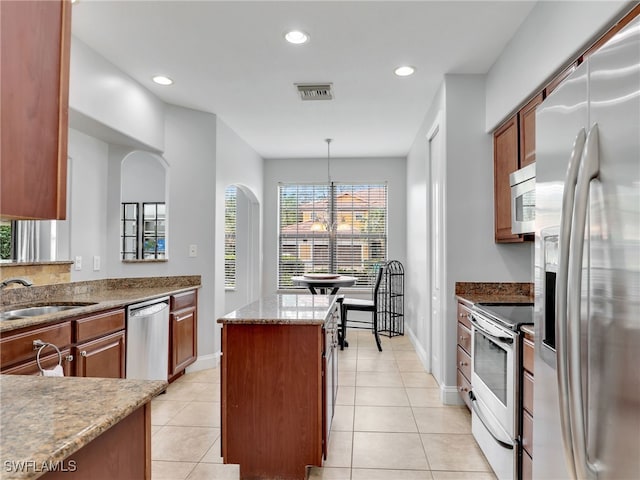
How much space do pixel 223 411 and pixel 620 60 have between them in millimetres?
2135

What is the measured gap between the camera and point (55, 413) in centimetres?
87

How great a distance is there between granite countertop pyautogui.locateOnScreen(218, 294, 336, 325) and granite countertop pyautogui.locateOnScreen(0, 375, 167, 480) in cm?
99

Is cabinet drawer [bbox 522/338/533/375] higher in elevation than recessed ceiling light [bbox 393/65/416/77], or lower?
lower

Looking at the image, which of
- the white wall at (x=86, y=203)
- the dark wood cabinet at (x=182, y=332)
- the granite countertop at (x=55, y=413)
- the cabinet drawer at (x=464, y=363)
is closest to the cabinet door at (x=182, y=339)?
the dark wood cabinet at (x=182, y=332)

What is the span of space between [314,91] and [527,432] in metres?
3.06

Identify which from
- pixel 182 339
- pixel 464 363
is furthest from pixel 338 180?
pixel 464 363

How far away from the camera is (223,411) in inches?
83.0

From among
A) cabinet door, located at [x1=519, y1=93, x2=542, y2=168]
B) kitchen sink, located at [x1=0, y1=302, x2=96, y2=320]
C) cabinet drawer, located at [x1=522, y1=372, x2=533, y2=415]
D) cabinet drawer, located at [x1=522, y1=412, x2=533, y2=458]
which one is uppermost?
cabinet door, located at [x1=519, y1=93, x2=542, y2=168]

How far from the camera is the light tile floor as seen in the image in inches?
89.7

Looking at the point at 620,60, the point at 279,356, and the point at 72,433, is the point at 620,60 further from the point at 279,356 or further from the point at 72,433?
the point at 279,356

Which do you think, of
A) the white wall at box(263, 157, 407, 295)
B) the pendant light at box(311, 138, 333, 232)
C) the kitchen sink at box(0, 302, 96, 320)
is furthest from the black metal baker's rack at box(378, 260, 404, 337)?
the kitchen sink at box(0, 302, 96, 320)

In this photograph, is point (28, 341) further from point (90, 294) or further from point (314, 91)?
point (314, 91)

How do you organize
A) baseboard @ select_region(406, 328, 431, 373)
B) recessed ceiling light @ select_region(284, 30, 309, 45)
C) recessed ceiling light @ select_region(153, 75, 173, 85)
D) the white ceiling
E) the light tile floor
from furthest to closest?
baseboard @ select_region(406, 328, 431, 373) < recessed ceiling light @ select_region(153, 75, 173, 85) < recessed ceiling light @ select_region(284, 30, 309, 45) < the white ceiling < the light tile floor

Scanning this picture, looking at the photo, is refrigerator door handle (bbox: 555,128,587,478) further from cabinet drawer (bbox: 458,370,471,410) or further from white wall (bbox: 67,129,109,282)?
white wall (bbox: 67,129,109,282)
